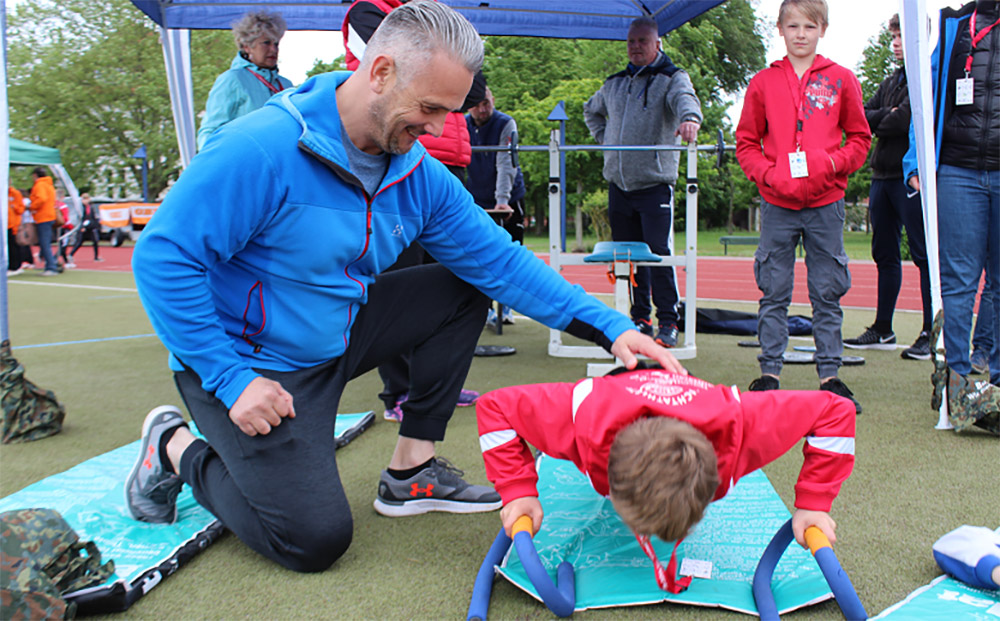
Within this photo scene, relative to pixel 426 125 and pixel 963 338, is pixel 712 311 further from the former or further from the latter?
pixel 426 125

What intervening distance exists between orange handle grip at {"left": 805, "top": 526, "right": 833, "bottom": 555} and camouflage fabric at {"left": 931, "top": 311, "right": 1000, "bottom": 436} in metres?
1.70

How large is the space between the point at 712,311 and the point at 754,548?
423 cm

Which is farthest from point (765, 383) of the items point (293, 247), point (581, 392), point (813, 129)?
point (293, 247)

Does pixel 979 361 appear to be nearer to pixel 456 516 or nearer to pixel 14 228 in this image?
pixel 456 516

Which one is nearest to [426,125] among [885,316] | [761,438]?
[761,438]

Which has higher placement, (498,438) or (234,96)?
(234,96)

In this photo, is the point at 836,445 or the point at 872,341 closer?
the point at 836,445

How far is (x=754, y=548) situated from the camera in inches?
75.8

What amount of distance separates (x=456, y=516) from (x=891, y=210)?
3.92m

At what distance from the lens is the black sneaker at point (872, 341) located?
4.77 metres

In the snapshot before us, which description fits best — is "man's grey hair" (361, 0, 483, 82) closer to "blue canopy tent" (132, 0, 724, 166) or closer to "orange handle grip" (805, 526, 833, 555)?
"orange handle grip" (805, 526, 833, 555)

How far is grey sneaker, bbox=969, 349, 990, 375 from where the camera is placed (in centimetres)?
387

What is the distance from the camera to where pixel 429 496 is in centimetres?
226

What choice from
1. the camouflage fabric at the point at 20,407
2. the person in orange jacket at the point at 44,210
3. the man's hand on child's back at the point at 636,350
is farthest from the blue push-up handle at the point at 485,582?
the person in orange jacket at the point at 44,210
